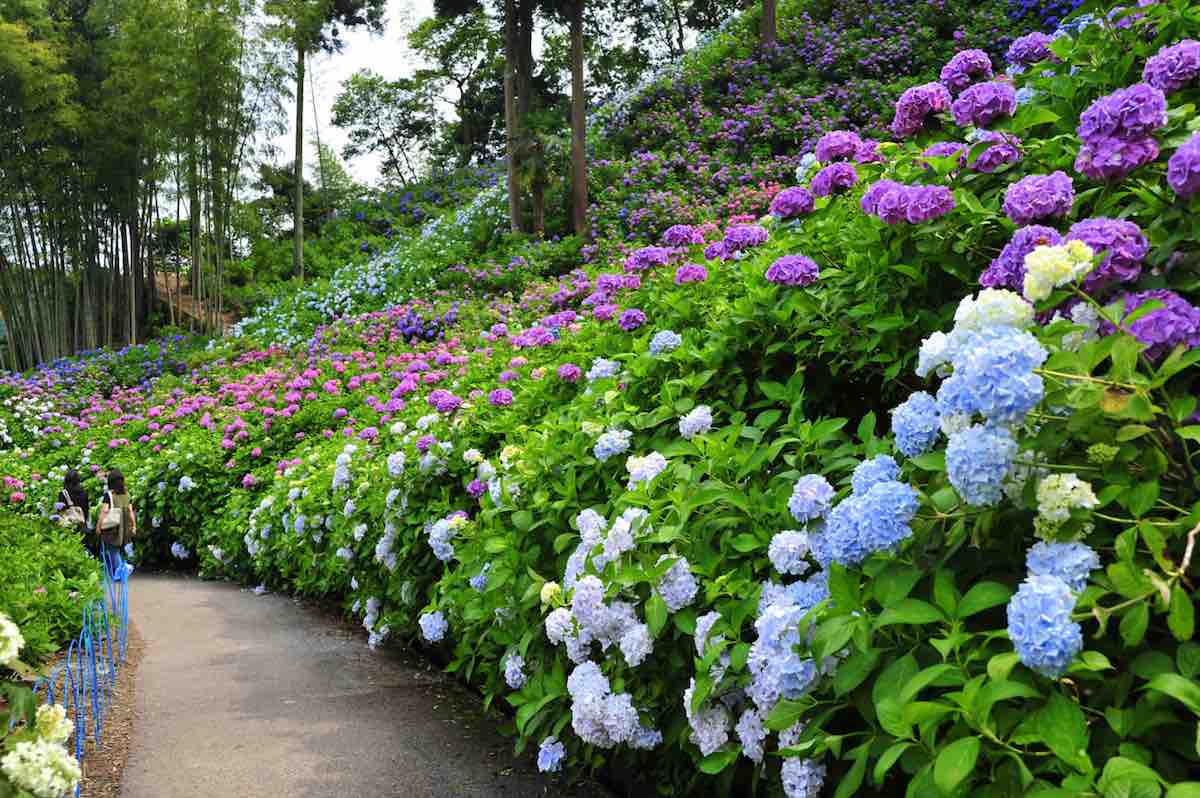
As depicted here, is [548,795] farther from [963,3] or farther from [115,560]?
[963,3]

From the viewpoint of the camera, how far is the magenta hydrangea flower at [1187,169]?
1.63 m

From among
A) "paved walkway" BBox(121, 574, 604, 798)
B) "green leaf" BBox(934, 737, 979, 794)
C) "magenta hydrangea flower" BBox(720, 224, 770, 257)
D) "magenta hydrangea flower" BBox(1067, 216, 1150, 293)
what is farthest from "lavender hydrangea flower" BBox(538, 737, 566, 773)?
"magenta hydrangea flower" BBox(720, 224, 770, 257)

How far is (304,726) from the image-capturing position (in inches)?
139

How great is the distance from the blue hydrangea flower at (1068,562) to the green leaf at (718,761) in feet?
3.00

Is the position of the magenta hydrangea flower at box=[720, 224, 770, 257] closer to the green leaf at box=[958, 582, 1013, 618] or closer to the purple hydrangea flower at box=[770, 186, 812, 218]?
the purple hydrangea flower at box=[770, 186, 812, 218]

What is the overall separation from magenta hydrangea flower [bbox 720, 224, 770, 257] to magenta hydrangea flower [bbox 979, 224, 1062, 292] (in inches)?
63.2

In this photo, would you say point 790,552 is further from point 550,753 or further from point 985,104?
point 985,104

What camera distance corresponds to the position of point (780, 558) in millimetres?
1888

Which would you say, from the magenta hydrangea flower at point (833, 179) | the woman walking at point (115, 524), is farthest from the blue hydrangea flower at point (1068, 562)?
the woman walking at point (115, 524)

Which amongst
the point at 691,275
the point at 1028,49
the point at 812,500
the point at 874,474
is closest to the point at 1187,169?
the point at 874,474

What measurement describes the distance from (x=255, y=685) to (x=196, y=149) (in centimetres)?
1560

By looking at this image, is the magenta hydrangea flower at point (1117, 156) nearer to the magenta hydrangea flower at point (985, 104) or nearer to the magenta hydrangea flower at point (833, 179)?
the magenta hydrangea flower at point (985, 104)

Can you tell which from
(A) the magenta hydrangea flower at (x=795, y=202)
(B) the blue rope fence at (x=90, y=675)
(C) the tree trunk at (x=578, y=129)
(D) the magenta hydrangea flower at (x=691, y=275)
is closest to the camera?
(A) the magenta hydrangea flower at (x=795, y=202)

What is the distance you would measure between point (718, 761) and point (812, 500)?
2.20 feet
